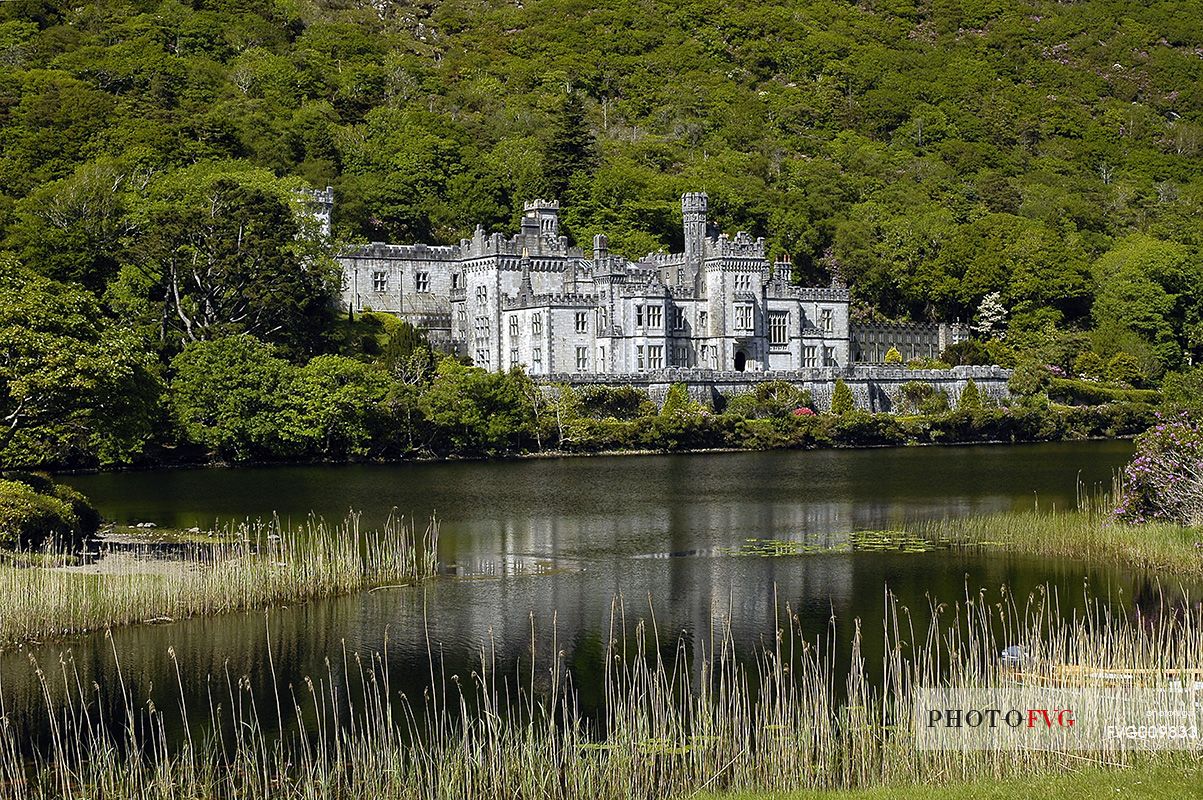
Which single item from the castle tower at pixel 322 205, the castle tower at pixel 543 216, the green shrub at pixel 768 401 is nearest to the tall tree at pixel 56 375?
the green shrub at pixel 768 401

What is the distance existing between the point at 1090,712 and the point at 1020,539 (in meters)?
19.3

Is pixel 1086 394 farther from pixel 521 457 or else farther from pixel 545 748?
pixel 545 748

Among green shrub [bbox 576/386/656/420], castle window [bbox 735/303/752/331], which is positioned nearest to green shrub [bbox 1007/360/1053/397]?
castle window [bbox 735/303/752/331]

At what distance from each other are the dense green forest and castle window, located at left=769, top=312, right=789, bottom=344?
14.0m

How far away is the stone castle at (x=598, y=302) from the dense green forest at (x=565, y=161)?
6.18 m

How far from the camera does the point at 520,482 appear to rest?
191ft

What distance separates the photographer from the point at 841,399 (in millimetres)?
84938

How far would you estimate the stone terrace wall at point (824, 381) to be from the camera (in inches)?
3167

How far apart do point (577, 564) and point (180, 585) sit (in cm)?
1038

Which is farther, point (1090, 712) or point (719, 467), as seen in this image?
point (719, 467)

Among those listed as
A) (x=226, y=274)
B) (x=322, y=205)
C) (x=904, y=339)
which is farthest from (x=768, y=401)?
(x=322, y=205)

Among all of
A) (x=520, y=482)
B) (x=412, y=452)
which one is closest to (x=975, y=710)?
(x=520, y=482)

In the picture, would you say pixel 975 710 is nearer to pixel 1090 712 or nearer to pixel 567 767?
pixel 1090 712

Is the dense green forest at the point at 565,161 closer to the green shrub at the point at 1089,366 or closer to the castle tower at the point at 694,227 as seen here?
the green shrub at the point at 1089,366
